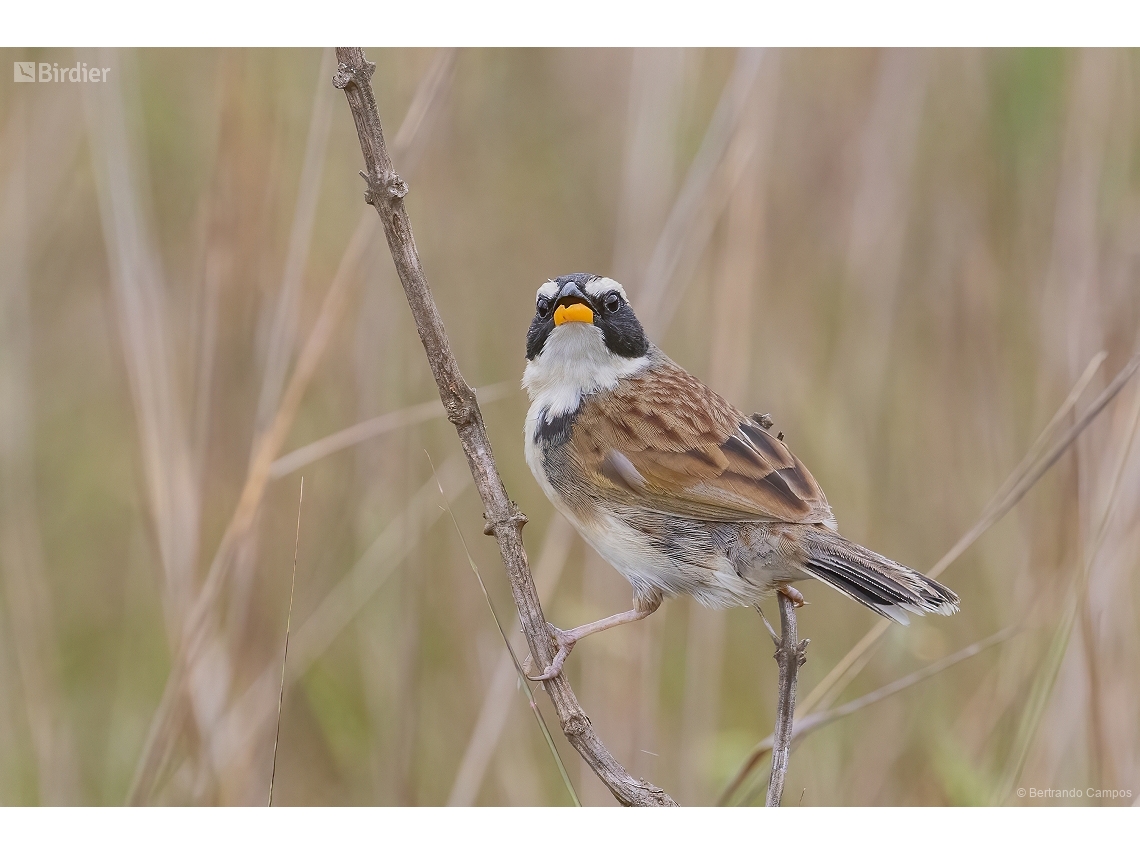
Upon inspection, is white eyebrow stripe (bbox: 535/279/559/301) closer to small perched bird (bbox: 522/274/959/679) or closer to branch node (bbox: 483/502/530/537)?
small perched bird (bbox: 522/274/959/679)

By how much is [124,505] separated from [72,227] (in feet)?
4.06

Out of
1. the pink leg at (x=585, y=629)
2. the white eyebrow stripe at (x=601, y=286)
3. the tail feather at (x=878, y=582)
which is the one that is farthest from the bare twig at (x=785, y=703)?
the white eyebrow stripe at (x=601, y=286)

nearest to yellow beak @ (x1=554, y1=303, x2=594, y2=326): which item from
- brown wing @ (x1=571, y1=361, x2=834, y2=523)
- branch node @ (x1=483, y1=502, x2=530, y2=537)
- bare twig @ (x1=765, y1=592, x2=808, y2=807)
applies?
brown wing @ (x1=571, y1=361, x2=834, y2=523)

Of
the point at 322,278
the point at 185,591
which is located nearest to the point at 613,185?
the point at 322,278

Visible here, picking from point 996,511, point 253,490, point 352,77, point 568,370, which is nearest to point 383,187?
point 352,77

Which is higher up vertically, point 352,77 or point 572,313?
point 352,77

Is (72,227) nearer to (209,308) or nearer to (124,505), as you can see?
(209,308)

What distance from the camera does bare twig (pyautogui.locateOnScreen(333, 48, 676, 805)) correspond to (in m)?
2.37

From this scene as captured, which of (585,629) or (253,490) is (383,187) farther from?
(585,629)

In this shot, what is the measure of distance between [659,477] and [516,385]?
86 centimetres

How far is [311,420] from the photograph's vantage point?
14.3 ft

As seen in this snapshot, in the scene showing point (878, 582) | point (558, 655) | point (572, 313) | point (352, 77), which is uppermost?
point (352, 77)

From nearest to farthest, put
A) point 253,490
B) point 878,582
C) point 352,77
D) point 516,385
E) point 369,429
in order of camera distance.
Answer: point 352,77 < point 878,582 < point 253,490 < point 369,429 < point 516,385

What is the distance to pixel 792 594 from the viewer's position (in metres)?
2.72
